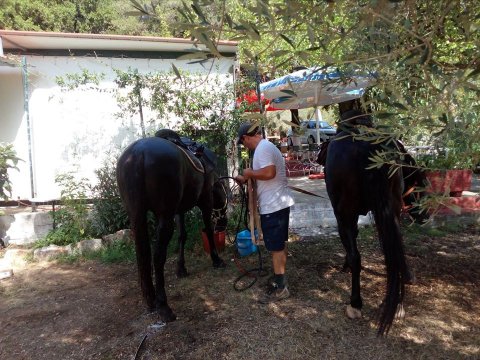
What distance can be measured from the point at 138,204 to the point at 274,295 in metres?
1.68

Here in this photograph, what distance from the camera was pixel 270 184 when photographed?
3758 mm

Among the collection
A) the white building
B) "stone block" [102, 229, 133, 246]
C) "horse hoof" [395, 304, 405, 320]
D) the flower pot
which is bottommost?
"horse hoof" [395, 304, 405, 320]

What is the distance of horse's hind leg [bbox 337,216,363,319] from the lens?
336 cm

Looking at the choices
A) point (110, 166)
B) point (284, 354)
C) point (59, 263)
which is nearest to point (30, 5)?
point (110, 166)

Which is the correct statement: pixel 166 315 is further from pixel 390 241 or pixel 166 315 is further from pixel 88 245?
pixel 88 245

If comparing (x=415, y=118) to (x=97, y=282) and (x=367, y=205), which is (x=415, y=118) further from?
(x=97, y=282)

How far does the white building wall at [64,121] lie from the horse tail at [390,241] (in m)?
5.26

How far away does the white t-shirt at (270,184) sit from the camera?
367 cm

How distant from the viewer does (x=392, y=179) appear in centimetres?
326

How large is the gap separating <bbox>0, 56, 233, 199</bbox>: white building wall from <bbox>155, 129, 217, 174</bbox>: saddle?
3.31 metres

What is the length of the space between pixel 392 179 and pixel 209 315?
2108 mm

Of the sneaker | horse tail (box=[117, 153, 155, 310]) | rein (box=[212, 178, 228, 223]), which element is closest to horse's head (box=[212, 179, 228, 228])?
rein (box=[212, 178, 228, 223])

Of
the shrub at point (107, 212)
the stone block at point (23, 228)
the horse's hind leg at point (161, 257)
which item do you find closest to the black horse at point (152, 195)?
the horse's hind leg at point (161, 257)

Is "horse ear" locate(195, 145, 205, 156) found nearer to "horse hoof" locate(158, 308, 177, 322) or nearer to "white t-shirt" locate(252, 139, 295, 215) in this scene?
"white t-shirt" locate(252, 139, 295, 215)
